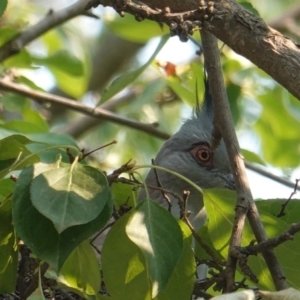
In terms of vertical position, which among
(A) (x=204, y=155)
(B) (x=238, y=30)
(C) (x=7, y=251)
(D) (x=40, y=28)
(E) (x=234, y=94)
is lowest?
(C) (x=7, y=251)

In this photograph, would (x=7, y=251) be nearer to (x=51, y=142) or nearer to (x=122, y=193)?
(x=122, y=193)

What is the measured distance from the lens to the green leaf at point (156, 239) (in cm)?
183

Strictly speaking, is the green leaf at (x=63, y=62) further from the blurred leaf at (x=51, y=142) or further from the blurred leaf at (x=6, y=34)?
the blurred leaf at (x=51, y=142)

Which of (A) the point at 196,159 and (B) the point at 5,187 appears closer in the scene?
A: (B) the point at 5,187

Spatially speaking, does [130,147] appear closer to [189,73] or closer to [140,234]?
[189,73]

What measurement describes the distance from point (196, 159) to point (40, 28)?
3.48 feet

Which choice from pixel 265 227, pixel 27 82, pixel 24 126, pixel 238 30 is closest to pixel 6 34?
pixel 27 82

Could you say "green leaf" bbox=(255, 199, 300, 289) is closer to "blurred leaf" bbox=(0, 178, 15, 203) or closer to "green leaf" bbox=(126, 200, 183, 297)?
"green leaf" bbox=(126, 200, 183, 297)

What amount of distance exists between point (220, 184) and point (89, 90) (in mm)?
2966

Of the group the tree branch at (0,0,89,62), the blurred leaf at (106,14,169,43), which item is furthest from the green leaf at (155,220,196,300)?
the blurred leaf at (106,14,169,43)

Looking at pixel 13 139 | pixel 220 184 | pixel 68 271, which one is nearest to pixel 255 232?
pixel 68 271

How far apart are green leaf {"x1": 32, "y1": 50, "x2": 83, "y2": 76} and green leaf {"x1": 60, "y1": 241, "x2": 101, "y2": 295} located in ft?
6.88

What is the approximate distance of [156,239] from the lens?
1893 mm

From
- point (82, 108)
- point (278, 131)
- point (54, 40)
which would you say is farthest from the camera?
point (54, 40)
